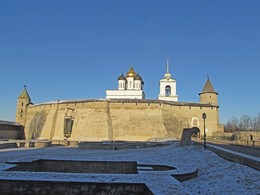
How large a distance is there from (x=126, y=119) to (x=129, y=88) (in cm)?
1819

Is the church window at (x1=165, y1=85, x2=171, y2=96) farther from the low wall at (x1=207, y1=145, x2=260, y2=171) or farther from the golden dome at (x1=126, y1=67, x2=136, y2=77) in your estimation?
the low wall at (x1=207, y1=145, x2=260, y2=171)

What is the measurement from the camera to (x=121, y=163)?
9070 millimetres

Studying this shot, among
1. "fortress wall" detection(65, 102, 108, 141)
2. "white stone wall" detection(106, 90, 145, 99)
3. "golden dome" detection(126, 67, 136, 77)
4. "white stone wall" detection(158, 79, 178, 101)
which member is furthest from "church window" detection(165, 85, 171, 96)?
"fortress wall" detection(65, 102, 108, 141)

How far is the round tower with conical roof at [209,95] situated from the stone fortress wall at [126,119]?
9.94 ft

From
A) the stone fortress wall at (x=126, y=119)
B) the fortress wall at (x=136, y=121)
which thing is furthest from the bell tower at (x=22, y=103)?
the fortress wall at (x=136, y=121)

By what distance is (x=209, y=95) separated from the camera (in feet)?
125

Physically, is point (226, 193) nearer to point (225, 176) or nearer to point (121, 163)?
point (225, 176)

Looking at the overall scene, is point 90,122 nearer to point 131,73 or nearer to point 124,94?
point 124,94

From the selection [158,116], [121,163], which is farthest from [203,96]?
[121,163]

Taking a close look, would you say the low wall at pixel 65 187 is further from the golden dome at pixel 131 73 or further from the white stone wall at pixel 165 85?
the golden dome at pixel 131 73

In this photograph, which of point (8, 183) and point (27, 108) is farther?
point (27, 108)

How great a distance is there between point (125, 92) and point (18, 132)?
19.2 meters

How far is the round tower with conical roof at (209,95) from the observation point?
124 feet

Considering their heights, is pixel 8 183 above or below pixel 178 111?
below
